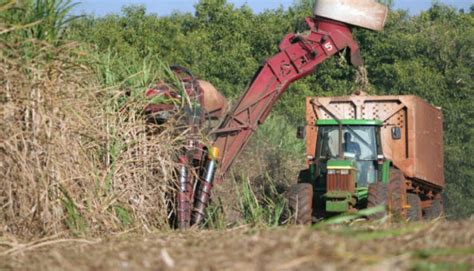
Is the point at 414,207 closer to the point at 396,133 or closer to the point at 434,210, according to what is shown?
the point at 396,133

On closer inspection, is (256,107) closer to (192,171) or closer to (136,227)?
(192,171)

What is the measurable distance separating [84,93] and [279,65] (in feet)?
22.9

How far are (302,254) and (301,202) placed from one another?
10075mm

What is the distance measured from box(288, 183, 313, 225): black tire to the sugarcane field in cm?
2

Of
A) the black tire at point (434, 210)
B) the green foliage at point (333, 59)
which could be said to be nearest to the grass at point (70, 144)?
the black tire at point (434, 210)

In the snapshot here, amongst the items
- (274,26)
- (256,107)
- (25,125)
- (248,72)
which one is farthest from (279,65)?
(274,26)

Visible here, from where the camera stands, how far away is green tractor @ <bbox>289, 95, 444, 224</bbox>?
15273 millimetres

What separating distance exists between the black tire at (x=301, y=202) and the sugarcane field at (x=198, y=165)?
25 mm

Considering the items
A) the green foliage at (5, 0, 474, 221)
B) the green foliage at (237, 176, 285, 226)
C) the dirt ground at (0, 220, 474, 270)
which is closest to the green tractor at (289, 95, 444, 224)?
the green foliage at (237, 176, 285, 226)

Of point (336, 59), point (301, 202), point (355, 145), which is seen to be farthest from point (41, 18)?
point (336, 59)

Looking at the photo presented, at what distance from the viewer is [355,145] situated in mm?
16531

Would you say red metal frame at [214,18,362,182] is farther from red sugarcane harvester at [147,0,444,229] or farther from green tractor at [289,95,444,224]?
green tractor at [289,95,444,224]

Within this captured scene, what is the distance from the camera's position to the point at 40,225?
9.83 meters

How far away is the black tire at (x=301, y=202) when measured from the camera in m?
14.8
